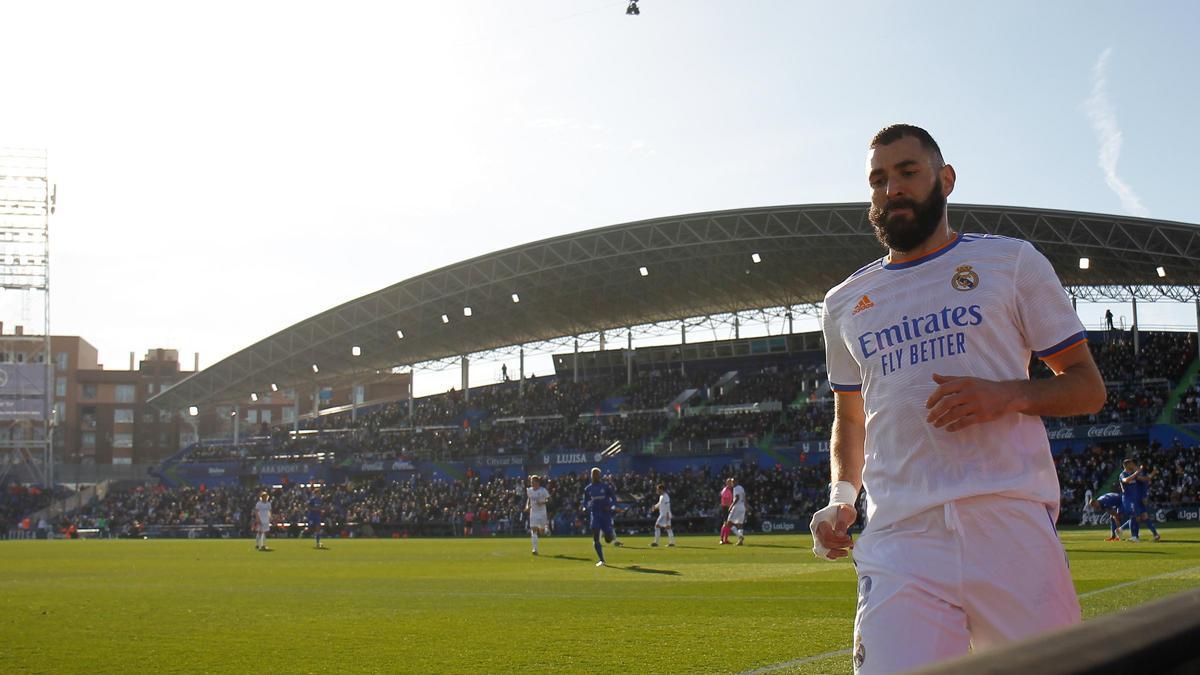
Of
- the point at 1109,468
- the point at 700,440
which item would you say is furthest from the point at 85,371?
the point at 1109,468

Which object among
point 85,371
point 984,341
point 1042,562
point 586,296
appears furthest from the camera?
point 85,371

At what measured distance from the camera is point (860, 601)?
3584mm

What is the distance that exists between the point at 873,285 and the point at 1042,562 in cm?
107

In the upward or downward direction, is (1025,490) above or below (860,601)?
above

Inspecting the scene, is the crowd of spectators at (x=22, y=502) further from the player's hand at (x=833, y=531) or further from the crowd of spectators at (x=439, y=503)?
the player's hand at (x=833, y=531)

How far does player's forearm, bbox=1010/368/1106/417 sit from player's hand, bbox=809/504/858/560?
2.34 feet

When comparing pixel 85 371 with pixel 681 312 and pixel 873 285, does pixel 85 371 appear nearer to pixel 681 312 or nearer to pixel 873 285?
pixel 681 312

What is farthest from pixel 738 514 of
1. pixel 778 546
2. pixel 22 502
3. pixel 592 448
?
pixel 22 502

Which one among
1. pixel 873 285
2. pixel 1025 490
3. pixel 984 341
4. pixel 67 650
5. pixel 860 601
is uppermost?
pixel 873 285

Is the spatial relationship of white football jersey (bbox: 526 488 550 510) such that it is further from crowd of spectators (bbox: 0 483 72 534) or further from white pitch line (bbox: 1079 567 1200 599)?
crowd of spectators (bbox: 0 483 72 534)

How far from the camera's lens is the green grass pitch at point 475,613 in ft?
27.7

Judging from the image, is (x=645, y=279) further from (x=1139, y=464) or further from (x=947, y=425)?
(x=947, y=425)

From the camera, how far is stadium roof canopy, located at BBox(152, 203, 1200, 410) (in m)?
43.9

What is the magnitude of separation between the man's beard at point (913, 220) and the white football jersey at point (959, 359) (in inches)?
3.1
